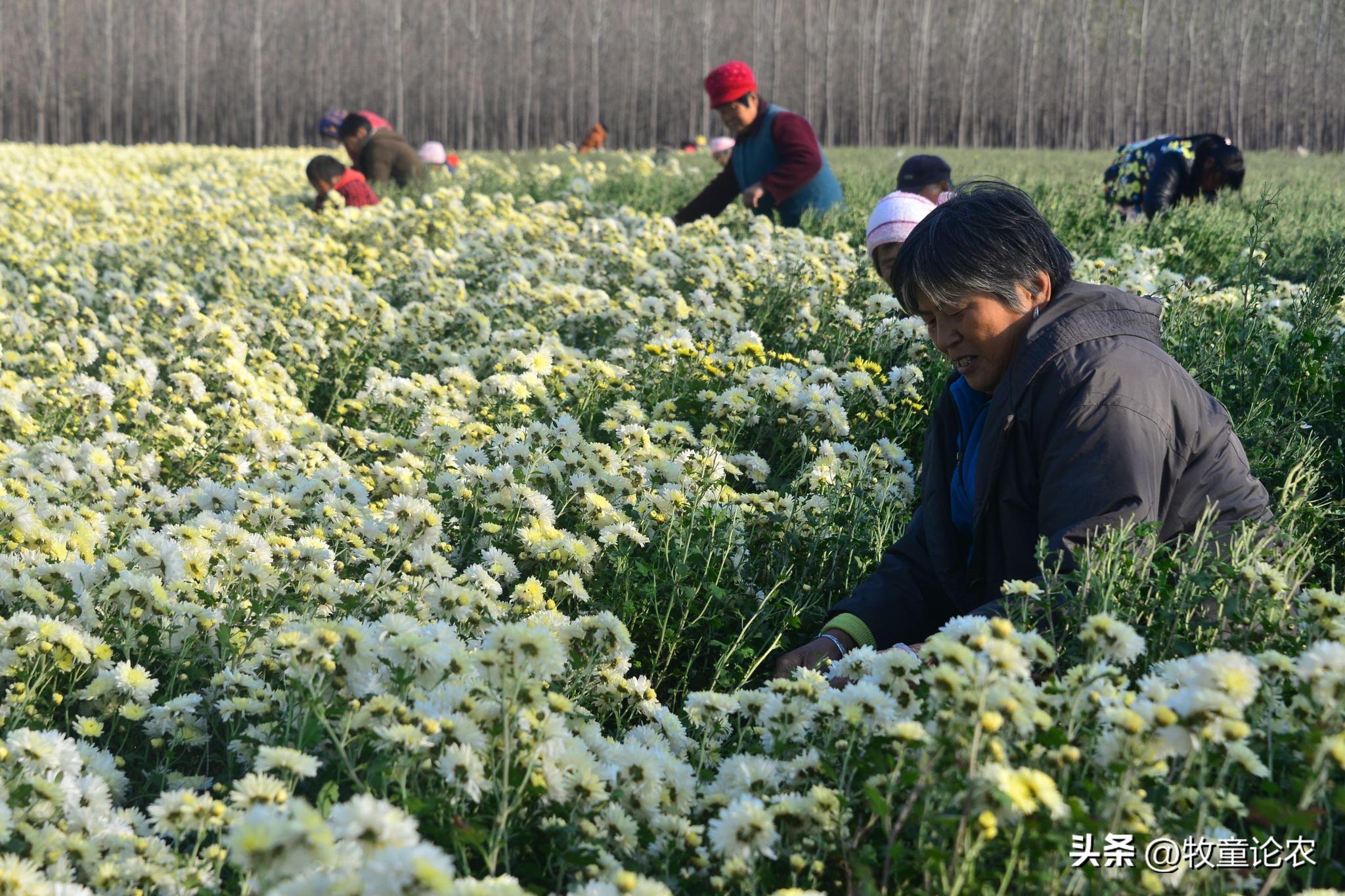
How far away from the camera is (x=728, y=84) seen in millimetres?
8031

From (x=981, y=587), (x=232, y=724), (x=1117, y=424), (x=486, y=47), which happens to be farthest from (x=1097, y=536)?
(x=486, y=47)

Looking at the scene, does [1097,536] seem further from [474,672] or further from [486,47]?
[486,47]

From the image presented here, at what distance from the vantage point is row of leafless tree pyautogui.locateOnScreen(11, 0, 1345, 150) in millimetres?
45812

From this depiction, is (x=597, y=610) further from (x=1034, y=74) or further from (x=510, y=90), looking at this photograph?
(x=1034, y=74)

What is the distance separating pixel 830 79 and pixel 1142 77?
12287 mm

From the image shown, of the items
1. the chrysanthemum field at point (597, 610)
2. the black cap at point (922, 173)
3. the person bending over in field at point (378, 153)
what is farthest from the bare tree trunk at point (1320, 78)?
the black cap at point (922, 173)

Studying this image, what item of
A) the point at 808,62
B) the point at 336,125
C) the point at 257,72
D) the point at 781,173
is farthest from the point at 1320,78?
the point at 781,173

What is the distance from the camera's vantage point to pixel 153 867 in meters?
1.97

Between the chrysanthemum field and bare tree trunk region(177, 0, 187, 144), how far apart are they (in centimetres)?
4100

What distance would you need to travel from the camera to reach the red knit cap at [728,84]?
8.02 metres

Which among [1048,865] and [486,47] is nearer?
[1048,865]

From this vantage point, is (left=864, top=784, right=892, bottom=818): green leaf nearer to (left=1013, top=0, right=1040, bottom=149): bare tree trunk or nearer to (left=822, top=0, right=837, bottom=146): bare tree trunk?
(left=822, top=0, right=837, bottom=146): bare tree trunk

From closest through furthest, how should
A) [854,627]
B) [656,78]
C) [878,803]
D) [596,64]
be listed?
[878,803] < [854,627] < [596,64] < [656,78]

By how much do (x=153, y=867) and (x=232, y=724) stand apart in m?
0.57
